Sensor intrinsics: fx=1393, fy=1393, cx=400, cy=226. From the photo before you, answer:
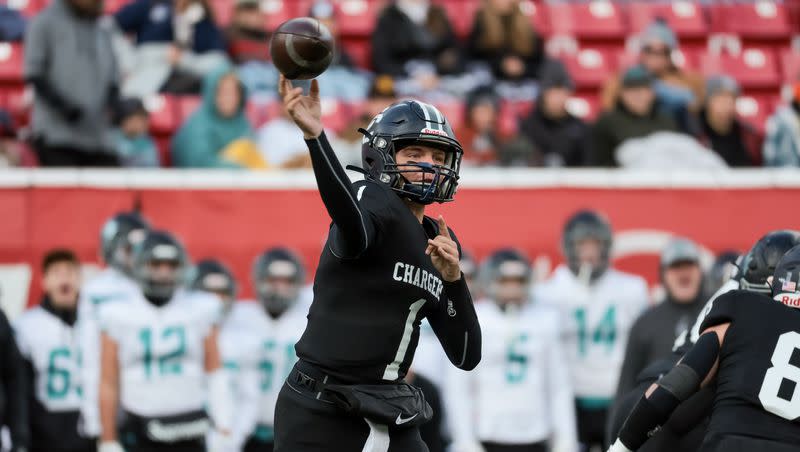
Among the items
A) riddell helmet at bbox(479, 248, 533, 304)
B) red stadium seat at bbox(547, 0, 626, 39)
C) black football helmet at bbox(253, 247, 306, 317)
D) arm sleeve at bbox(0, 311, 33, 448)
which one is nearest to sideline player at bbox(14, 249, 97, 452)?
arm sleeve at bbox(0, 311, 33, 448)

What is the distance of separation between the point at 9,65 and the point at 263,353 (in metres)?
3.90

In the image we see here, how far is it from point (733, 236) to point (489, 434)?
2361mm

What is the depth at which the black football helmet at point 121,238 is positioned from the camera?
8156mm

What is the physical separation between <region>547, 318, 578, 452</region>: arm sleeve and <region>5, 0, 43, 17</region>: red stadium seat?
537 centimetres

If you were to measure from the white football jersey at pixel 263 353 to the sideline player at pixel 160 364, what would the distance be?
43 cm

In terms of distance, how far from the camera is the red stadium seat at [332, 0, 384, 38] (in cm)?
1164

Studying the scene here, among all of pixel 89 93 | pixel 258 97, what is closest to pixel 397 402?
pixel 89 93

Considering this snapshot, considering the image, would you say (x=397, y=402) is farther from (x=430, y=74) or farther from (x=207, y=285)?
(x=430, y=74)

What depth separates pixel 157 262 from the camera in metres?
7.73

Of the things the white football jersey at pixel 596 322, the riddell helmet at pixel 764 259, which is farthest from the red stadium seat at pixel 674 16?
the riddell helmet at pixel 764 259

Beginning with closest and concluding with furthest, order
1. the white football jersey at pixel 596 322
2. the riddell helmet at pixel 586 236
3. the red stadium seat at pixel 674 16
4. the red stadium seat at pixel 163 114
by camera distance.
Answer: the white football jersey at pixel 596 322
the riddell helmet at pixel 586 236
the red stadium seat at pixel 163 114
the red stadium seat at pixel 674 16

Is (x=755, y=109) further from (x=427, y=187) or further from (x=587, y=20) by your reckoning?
(x=427, y=187)

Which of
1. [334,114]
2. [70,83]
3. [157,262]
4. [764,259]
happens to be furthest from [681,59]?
[764,259]

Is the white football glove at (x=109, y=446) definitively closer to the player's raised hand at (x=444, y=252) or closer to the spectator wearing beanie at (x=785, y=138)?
the player's raised hand at (x=444, y=252)
